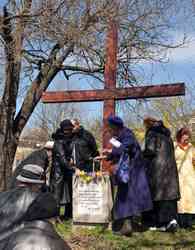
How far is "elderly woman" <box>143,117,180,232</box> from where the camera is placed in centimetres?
658

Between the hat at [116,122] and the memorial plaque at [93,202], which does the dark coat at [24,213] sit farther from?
the memorial plaque at [93,202]

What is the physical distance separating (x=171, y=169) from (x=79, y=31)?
2.47 meters

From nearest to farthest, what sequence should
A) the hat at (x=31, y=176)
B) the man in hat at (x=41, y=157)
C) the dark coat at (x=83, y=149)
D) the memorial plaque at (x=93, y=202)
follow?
the hat at (x=31, y=176), the memorial plaque at (x=93, y=202), the man in hat at (x=41, y=157), the dark coat at (x=83, y=149)

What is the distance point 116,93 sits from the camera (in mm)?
7883

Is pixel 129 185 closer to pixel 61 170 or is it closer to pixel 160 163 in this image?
pixel 160 163

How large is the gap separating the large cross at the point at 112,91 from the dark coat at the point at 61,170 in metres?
0.74

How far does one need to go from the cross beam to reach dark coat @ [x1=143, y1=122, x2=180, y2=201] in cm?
109

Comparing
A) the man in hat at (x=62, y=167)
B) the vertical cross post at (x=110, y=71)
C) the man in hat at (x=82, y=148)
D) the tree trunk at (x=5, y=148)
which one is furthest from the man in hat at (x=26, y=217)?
the tree trunk at (x=5, y=148)

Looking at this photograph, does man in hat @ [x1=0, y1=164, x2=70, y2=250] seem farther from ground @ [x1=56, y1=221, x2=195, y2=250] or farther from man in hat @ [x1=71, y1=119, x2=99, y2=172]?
man in hat @ [x1=71, y1=119, x2=99, y2=172]

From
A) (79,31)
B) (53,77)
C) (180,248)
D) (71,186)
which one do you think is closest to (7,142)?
(53,77)

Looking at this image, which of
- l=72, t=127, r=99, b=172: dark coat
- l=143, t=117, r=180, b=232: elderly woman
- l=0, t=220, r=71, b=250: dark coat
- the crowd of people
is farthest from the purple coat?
l=0, t=220, r=71, b=250: dark coat

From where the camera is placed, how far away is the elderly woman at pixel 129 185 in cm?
623

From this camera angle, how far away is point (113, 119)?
6.32m

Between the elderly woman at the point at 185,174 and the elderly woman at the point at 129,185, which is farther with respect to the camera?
the elderly woman at the point at 185,174
